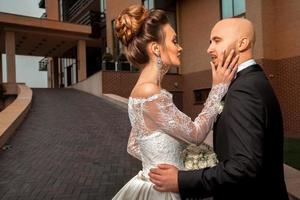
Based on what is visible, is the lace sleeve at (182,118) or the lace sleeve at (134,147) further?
the lace sleeve at (134,147)

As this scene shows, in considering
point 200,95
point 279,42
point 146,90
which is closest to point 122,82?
point 200,95

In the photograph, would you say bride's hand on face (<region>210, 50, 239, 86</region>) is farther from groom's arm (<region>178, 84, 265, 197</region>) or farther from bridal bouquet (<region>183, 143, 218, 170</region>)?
bridal bouquet (<region>183, 143, 218, 170</region>)

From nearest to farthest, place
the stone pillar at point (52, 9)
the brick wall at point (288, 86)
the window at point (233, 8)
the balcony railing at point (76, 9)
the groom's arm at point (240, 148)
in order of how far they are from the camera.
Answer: the groom's arm at point (240, 148) < the brick wall at point (288, 86) < the window at point (233, 8) < the balcony railing at point (76, 9) < the stone pillar at point (52, 9)

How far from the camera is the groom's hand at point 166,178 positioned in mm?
1785

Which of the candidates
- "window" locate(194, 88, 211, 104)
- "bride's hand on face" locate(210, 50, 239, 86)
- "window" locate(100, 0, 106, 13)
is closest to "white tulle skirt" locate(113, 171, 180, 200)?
"bride's hand on face" locate(210, 50, 239, 86)

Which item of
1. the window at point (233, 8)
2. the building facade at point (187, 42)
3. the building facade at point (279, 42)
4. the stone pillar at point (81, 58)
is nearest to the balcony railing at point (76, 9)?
the building facade at point (187, 42)

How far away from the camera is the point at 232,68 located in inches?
75.3

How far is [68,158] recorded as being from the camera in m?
8.80

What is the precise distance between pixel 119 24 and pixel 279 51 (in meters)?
13.5

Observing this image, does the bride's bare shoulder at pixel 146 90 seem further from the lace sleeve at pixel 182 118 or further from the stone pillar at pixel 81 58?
the stone pillar at pixel 81 58

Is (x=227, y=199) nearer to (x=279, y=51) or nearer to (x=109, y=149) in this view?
(x=109, y=149)

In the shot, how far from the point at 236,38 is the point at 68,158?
744 centimetres

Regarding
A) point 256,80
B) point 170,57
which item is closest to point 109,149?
point 170,57

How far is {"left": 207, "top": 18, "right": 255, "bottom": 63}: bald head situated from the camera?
1841mm
